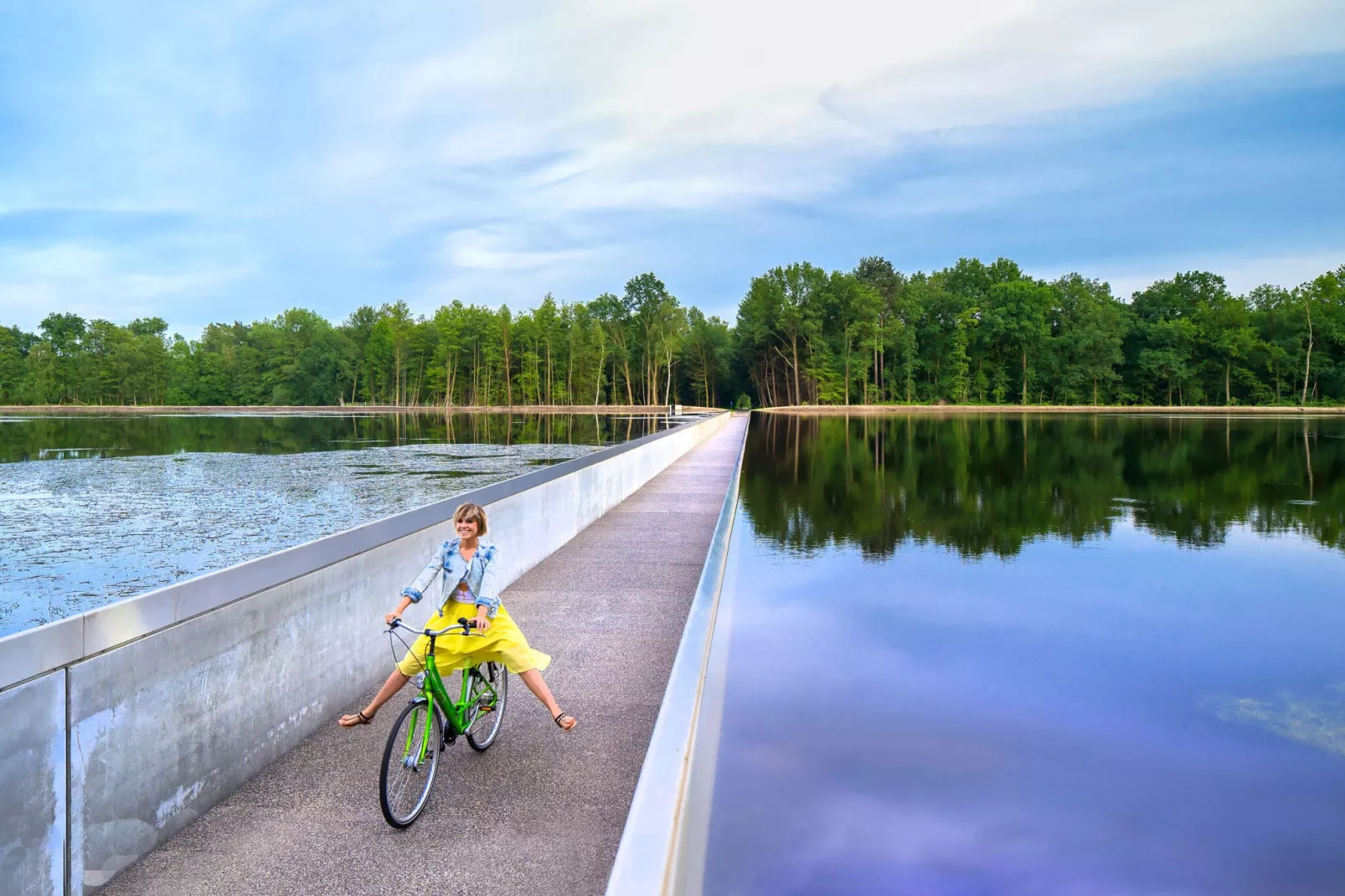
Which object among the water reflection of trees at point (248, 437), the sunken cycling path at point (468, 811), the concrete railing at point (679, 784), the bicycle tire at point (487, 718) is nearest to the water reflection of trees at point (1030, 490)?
the concrete railing at point (679, 784)

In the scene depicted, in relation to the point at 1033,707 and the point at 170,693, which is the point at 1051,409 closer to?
the point at 1033,707

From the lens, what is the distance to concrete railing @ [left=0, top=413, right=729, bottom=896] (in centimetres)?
287

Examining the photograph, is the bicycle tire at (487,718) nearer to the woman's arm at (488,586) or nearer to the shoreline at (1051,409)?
the woman's arm at (488,586)

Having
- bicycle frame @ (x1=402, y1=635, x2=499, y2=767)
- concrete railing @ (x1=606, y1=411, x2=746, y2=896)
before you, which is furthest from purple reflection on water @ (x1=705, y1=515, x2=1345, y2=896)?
bicycle frame @ (x1=402, y1=635, x2=499, y2=767)

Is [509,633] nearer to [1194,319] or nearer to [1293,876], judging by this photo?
[1293,876]

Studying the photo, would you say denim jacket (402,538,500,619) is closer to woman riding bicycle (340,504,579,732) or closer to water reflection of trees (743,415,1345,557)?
woman riding bicycle (340,504,579,732)

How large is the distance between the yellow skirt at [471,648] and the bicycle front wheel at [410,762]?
0.24m

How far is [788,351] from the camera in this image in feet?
313

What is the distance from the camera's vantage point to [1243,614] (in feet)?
33.5

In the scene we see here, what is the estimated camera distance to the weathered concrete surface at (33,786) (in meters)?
2.75

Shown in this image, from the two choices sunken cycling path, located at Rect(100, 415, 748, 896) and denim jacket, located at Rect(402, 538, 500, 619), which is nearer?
sunken cycling path, located at Rect(100, 415, 748, 896)

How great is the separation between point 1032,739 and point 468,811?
15.0 ft

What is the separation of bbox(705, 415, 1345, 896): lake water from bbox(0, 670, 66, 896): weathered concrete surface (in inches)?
122

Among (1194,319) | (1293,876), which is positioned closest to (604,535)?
(1293,876)
